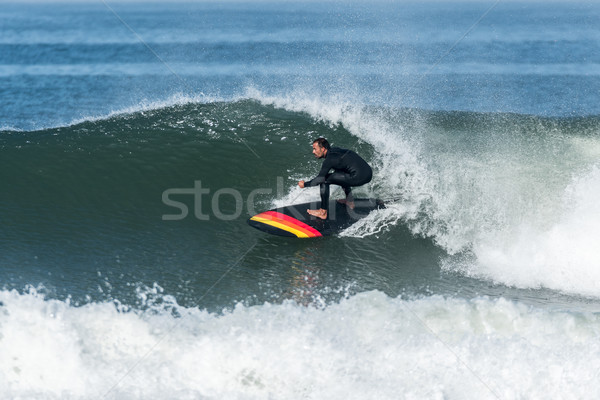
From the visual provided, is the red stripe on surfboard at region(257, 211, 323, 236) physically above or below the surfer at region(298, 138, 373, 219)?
below

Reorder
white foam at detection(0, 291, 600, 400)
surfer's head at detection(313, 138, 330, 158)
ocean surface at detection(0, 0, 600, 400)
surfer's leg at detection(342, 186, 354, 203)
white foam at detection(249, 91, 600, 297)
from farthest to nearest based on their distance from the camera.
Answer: surfer's leg at detection(342, 186, 354, 203)
surfer's head at detection(313, 138, 330, 158)
white foam at detection(249, 91, 600, 297)
ocean surface at detection(0, 0, 600, 400)
white foam at detection(0, 291, 600, 400)

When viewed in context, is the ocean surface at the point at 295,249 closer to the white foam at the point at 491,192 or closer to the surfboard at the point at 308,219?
the white foam at the point at 491,192

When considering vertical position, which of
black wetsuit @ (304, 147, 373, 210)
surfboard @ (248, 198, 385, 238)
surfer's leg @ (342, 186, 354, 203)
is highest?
black wetsuit @ (304, 147, 373, 210)

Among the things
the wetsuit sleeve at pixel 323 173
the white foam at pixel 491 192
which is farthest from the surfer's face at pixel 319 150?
the white foam at pixel 491 192

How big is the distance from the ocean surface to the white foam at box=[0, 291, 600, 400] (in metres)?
0.02

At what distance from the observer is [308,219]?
878cm

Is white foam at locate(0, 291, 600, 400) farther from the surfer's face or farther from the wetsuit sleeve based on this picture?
the surfer's face

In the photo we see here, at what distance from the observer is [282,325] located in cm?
644

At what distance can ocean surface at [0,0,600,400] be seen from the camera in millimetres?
5984

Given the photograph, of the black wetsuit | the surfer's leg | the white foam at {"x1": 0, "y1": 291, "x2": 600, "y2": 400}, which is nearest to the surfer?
the black wetsuit

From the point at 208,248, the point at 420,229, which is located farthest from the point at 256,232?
the point at 420,229

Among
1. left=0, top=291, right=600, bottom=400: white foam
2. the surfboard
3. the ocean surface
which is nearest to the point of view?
left=0, top=291, right=600, bottom=400: white foam

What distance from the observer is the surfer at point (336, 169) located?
27.3 ft

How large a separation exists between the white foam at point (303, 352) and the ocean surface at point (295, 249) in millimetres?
22
